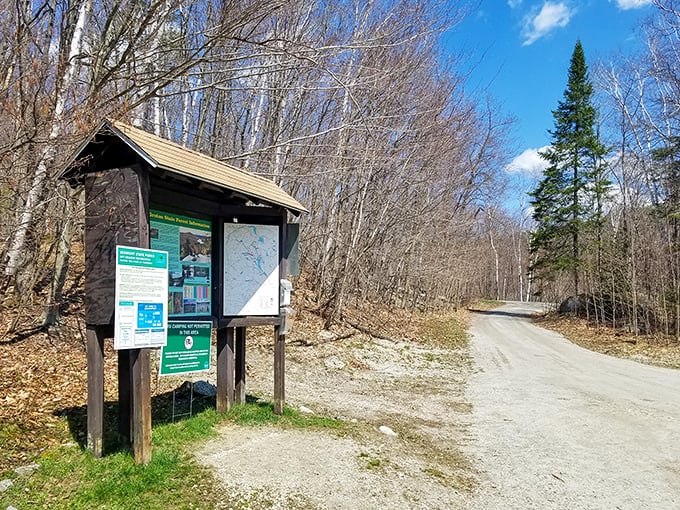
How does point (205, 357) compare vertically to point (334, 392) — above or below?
above

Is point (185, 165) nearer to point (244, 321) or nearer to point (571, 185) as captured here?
point (244, 321)

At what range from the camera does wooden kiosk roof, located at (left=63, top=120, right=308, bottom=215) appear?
4.08m

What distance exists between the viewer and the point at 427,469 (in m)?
4.77

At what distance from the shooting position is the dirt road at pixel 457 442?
4.12m

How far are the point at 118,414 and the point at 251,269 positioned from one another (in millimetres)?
2103

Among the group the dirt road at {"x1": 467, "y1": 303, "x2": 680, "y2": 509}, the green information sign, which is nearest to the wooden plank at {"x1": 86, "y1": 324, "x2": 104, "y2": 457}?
the green information sign

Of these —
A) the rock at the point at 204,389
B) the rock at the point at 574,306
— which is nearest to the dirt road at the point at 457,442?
the rock at the point at 204,389

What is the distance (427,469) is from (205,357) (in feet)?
8.65

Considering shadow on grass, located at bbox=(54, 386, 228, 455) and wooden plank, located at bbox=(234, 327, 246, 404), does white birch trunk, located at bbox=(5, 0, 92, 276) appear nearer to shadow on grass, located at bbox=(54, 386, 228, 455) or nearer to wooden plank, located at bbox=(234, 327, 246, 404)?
shadow on grass, located at bbox=(54, 386, 228, 455)

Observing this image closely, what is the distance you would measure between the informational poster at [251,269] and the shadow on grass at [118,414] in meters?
1.24

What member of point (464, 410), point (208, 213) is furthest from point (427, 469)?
point (208, 213)

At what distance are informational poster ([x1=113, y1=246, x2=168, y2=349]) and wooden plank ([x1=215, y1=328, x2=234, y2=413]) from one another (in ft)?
5.29

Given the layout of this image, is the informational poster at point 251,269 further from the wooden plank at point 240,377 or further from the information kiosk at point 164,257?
the wooden plank at point 240,377

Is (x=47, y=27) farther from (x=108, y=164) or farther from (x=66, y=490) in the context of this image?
(x=66, y=490)
